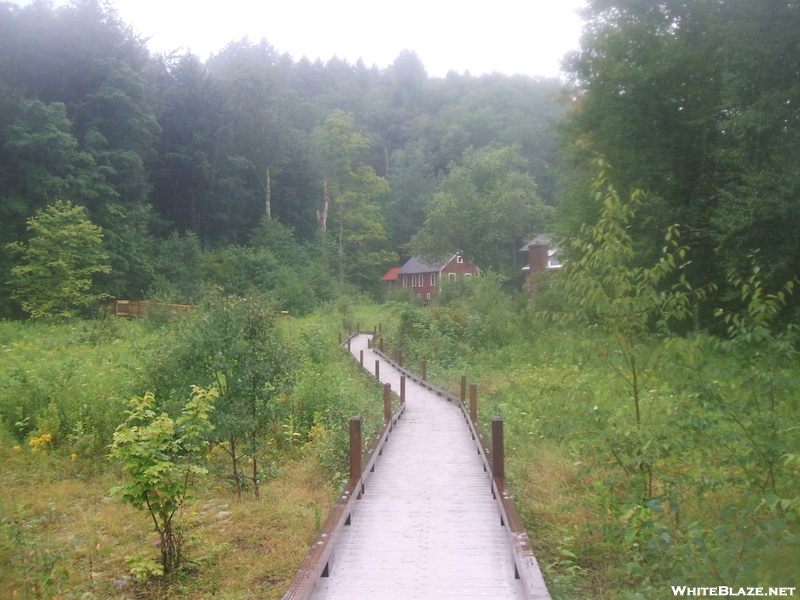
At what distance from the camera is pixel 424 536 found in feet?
22.5

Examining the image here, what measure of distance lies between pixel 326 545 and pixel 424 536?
4.59ft

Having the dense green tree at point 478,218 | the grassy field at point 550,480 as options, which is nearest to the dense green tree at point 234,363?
the grassy field at point 550,480

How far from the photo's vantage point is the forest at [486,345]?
5836mm

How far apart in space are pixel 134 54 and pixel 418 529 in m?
47.0

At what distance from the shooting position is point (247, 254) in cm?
4734

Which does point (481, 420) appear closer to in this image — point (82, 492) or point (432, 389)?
point (432, 389)

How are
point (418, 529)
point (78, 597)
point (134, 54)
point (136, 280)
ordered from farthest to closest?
1. point (134, 54)
2. point (136, 280)
3. point (418, 529)
4. point (78, 597)

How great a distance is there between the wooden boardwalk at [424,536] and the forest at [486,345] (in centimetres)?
69

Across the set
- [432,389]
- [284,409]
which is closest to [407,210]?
[432,389]

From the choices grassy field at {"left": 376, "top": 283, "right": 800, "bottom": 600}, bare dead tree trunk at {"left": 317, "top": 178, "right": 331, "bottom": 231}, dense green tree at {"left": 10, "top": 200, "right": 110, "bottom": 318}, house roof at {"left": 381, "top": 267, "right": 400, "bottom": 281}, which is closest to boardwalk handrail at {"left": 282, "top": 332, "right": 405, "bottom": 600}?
grassy field at {"left": 376, "top": 283, "right": 800, "bottom": 600}

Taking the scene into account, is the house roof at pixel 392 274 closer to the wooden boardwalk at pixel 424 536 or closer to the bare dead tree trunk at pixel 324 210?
the bare dead tree trunk at pixel 324 210

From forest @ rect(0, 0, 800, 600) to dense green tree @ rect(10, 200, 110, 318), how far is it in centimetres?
16

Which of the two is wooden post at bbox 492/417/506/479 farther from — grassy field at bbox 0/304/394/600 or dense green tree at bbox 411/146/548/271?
dense green tree at bbox 411/146/548/271

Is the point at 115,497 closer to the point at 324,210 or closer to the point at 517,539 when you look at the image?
the point at 517,539
